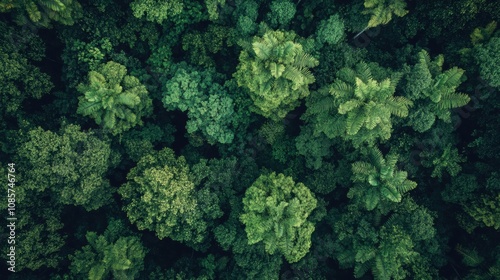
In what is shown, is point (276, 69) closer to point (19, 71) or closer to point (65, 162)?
point (65, 162)

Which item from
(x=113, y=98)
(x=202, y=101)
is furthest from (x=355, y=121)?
(x=113, y=98)

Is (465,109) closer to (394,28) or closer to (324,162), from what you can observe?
(394,28)

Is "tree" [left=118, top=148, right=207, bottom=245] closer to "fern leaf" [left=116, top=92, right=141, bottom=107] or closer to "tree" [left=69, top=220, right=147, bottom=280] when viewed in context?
"tree" [left=69, top=220, right=147, bottom=280]

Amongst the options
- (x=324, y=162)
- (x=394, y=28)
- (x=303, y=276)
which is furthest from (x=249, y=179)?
(x=394, y=28)

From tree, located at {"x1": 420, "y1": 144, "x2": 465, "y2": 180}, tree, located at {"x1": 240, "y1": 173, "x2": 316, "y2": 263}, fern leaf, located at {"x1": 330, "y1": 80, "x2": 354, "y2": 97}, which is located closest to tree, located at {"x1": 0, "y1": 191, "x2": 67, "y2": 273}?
tree, located at {"x1": 240, "y1": 173, "x2": 316, "y2": 263}

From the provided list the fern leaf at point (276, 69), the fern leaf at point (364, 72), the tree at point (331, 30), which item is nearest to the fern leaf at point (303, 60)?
the fern leaf at point (276, 69)
